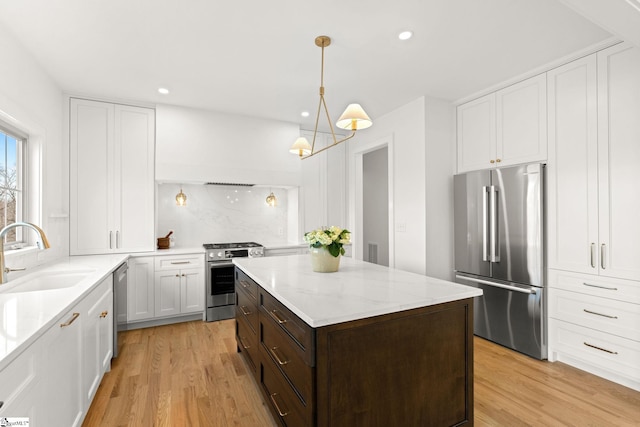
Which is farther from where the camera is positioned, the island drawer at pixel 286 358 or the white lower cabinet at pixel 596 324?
the white lower cabinet at pixel 596 324

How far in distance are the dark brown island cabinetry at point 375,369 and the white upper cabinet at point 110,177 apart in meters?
2.68

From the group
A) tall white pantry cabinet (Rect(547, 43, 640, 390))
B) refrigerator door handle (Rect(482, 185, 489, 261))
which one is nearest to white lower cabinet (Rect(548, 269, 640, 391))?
tall white pantry cabinet (Rect(547, 43, 640, 390))

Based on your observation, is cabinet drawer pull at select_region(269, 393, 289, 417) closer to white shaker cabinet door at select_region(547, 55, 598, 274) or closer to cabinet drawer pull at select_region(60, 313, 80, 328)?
cabinet drawer pull at select_region(60, 313, 80, 328)

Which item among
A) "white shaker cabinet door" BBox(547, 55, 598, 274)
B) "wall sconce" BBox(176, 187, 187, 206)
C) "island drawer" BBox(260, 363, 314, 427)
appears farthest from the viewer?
"wall sconce" BBox(176, 187, 187, 206)

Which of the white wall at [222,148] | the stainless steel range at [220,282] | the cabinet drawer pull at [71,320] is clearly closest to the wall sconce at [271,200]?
the white wall at [222,148]

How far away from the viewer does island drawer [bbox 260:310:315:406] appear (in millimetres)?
1430

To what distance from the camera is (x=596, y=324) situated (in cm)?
256

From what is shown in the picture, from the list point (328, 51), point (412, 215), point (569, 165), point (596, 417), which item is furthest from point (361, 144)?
point (596, 417)

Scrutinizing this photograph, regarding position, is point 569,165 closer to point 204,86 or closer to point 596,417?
point 596,417

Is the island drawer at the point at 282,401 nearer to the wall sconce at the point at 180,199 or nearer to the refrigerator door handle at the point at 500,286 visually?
the refrigerator door handle at the point at 500,286

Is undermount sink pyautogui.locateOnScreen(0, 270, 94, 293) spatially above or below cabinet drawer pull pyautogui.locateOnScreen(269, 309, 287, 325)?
above

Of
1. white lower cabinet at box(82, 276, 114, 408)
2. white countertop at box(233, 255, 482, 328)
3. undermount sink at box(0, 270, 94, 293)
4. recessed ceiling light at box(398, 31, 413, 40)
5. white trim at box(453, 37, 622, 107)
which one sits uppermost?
recessed ceiling light at box(398, 31, 413, 40)

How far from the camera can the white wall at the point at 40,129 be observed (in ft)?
7.66

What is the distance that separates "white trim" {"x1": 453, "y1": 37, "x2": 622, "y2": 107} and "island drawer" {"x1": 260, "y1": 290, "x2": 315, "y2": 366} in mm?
3080
